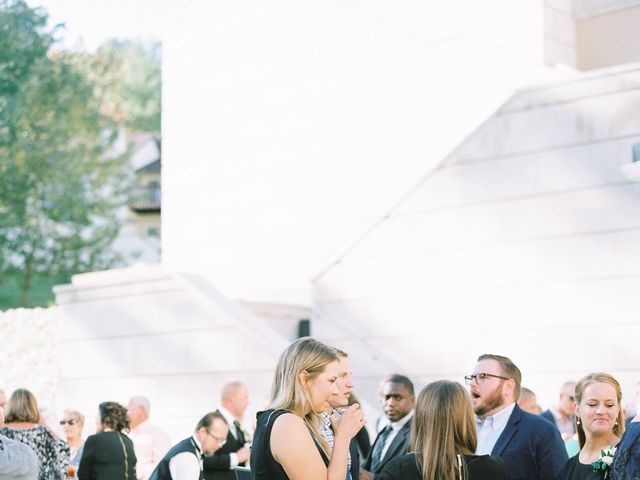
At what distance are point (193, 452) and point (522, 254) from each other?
5703 millimetres

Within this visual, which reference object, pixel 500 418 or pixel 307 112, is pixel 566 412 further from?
pixel 307 112

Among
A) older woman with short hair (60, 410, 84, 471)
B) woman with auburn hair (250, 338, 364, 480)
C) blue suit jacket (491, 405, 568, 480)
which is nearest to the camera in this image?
woman with auburn hair (250, 338, 364, 480)

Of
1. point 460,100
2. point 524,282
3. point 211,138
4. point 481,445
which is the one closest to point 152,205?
point 211,138

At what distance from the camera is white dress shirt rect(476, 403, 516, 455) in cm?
614

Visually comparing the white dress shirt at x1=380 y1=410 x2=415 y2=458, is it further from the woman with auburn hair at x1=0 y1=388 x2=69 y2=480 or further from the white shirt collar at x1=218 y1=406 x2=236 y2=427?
the woman with auburn hair at x1=0 y1=388 x2=69 y2=480

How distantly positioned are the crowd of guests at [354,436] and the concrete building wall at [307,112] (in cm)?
629

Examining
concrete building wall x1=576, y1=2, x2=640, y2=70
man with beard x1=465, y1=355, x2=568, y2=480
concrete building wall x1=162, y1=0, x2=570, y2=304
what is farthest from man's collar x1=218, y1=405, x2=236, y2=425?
concrete building wall x1=576, y1=2, x2=640, y2=70

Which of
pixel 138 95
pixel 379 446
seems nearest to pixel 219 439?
pixel 379 446

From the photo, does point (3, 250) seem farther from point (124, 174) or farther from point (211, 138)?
point (211, 138)

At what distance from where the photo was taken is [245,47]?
18484 mm

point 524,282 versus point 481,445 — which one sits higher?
point 524,282

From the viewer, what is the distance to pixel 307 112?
17469 mm

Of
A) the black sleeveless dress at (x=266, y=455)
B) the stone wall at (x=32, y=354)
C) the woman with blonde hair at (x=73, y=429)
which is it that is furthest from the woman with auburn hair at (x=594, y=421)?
the stone wall at (x=32, y=354)

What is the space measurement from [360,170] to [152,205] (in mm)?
42801
